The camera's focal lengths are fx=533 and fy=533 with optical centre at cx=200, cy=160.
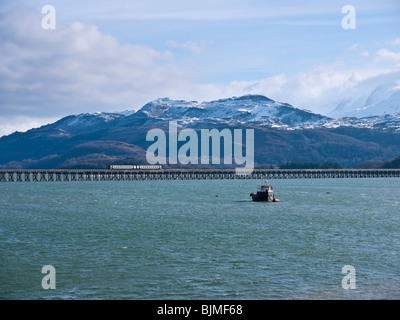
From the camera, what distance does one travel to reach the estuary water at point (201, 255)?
35094 mm

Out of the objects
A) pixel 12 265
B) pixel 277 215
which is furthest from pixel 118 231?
pixel 277 215

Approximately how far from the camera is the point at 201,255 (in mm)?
46562

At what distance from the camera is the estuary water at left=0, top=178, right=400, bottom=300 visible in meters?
35.1

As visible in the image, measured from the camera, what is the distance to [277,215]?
3169 inches

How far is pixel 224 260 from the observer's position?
44031 mm

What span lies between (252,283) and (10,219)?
48.8m

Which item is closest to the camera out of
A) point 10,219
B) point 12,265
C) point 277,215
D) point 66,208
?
point 12,265
